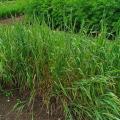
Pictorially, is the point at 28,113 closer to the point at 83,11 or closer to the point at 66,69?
the point at 66,69

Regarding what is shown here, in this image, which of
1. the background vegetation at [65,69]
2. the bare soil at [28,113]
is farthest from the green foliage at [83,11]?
the bare soil at [28,113]

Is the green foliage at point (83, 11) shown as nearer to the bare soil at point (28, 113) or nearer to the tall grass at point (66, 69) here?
the tall grass at point (66, 69)

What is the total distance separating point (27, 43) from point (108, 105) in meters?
1.29

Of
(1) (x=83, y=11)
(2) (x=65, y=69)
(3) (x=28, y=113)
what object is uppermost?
(2) (x=65, y=69)

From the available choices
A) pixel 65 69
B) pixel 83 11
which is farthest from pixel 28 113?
pixel 83 11

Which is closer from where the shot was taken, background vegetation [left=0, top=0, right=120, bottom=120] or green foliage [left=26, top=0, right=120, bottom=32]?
background vegetation [left=0, top=0, right=120, bottom=120]

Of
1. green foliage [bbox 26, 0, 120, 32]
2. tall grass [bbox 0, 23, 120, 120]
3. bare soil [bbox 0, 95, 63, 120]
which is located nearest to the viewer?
tall grass [bbox 0, 23, 120, 120]

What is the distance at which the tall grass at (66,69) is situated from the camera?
4082 mm

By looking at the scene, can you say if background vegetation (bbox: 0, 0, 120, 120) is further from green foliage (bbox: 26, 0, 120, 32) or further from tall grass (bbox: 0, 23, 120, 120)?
green foliage (bbox: 26, 0, 120, 32)

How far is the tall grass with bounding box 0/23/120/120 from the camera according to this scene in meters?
4.08

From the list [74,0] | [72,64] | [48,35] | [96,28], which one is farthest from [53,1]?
[72,64]

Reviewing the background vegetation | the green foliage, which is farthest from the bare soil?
the green foliage

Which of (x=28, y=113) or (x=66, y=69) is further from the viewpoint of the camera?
(x=28, y=113)

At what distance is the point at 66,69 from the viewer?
4.25 m
